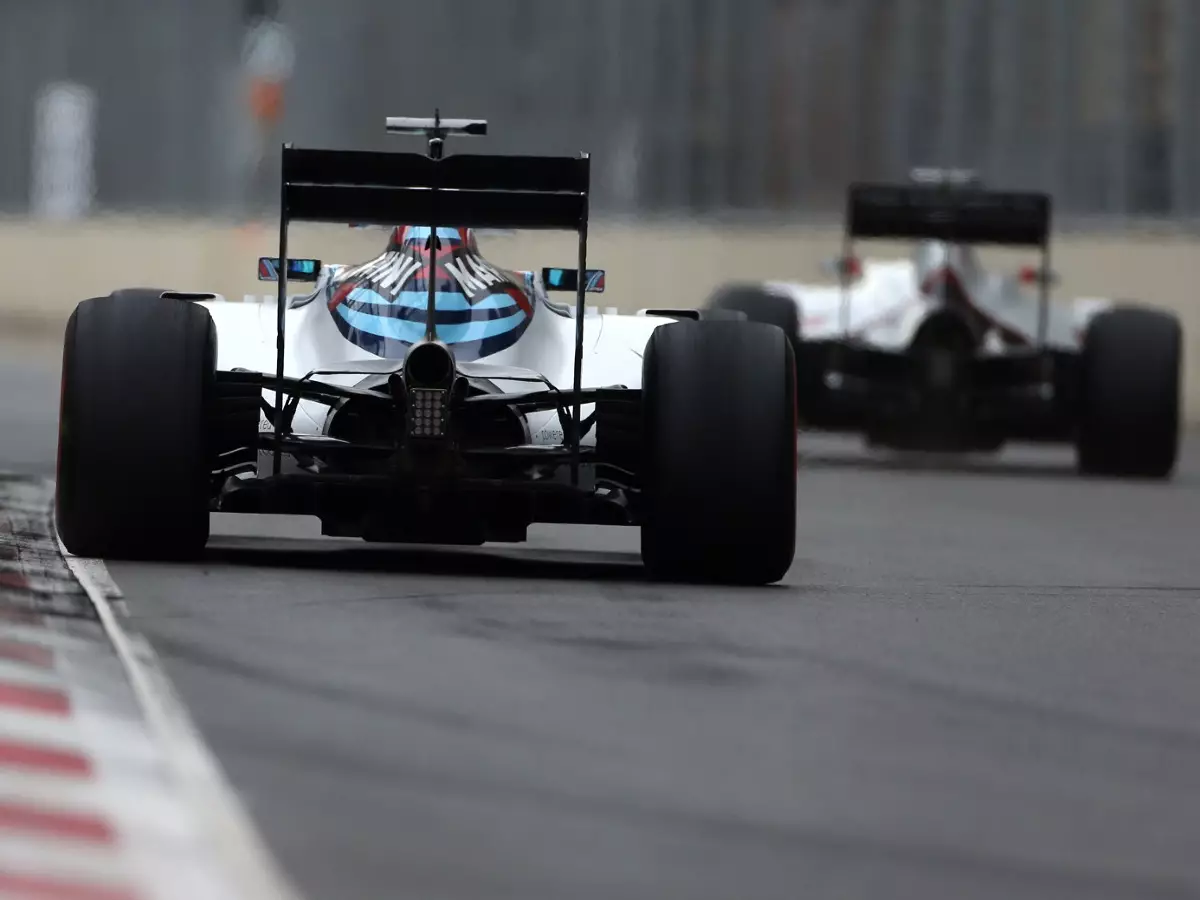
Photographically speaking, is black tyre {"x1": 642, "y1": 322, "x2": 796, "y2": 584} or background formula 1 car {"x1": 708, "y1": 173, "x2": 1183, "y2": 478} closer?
black tyre {"x1": 642, "y1": 322, "x2": 796, "y2": 584}

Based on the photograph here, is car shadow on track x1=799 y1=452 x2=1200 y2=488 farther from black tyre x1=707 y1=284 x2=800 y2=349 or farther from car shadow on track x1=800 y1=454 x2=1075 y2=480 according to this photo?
black tyre x1=707 y1=284 x2=800 y2=349

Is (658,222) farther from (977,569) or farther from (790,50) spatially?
(977,569)

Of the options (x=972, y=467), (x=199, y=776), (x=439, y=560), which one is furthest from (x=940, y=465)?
(x=199, y=776)

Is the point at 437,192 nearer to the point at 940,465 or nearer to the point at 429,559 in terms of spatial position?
the point at 429,559

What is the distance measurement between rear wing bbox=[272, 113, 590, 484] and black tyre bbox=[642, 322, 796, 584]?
0.29 meters

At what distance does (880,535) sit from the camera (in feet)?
42.5

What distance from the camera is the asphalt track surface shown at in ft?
16.6

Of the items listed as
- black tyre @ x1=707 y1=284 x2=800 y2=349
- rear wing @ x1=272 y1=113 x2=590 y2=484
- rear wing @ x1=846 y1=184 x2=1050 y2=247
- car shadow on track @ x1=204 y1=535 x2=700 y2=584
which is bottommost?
car shadow on track @ x1=204 y1=535 x2=700 y2=584

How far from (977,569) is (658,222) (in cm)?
1860

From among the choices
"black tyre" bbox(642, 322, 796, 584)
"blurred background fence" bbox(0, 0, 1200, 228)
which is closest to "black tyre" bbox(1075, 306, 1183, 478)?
"blurred background fence" bbox(0, 0, 1200, 228)

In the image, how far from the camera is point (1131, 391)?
60.1 feet

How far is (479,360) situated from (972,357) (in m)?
8.22

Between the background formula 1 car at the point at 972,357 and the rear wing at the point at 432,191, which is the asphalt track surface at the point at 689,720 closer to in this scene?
the rear wing at the point at 432,191

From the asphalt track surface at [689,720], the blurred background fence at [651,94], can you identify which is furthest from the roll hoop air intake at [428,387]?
the blurred background fence at [651,94]
